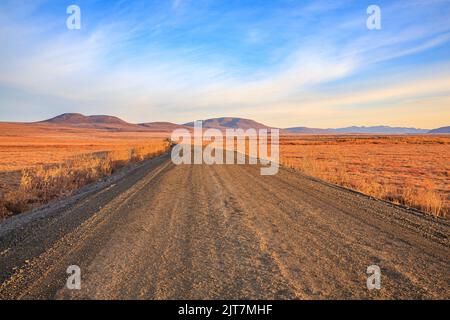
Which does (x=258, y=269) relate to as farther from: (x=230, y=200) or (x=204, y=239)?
(x=230, y=200)

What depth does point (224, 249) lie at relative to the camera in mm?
5164

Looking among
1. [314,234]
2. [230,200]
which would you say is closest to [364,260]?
[314,234]

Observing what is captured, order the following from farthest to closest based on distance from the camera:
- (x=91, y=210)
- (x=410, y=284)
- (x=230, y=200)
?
(x=230, y=200) → (x=91, y=210) → (x=410, y=284)

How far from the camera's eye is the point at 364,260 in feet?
15.4

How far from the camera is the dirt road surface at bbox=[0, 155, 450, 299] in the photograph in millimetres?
3787

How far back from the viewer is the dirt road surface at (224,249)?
379 cm

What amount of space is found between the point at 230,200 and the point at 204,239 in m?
3.61

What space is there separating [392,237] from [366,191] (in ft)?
20.1

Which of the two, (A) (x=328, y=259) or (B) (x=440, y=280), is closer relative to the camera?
(B) (x=440, y=280)
